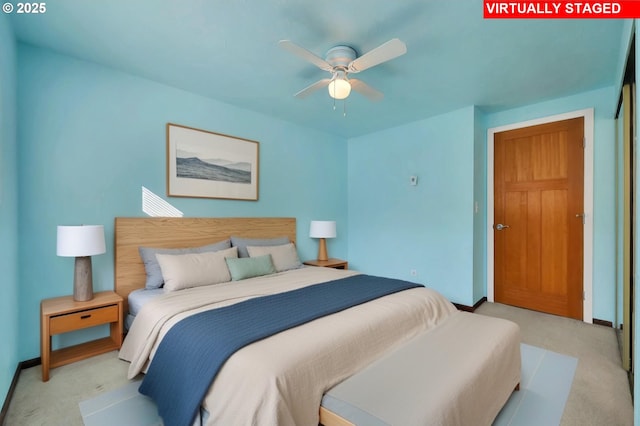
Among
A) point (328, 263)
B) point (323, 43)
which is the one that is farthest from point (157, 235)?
point (323, 43)

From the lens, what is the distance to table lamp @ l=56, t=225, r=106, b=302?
2197 mm

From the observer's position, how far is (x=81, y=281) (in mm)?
2332

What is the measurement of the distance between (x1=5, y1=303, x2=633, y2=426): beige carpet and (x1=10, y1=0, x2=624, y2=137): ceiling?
250cm

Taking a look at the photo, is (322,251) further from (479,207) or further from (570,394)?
(570,394)

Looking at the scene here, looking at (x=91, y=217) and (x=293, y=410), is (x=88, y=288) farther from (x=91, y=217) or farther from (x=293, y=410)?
(x=293, y=410)

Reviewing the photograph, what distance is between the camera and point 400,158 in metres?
4.39

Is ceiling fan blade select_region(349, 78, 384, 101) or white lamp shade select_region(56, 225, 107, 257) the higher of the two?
ceiling fan blade select_region(349, 78, 384, 101)

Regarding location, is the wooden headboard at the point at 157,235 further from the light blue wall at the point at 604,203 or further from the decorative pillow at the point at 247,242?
the light blue wall at the point at 604,203

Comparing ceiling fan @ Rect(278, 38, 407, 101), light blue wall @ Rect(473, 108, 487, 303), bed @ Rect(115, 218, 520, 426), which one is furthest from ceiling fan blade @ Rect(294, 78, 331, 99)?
light blue wall @ Rect(473, 108, 487, 303)

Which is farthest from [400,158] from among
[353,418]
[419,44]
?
[353,418]

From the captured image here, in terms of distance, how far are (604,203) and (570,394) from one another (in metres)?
2.21

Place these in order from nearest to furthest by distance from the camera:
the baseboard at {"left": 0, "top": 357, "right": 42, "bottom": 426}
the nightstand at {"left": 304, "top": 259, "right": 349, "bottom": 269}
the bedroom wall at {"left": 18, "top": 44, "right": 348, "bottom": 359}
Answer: the baseboard at {"left": 0, "top": 357, "right": 42, "bottom": 426} < the bedroom wall at {"left": 18, "top": 44, "right": 348, "bottom": 359} < the nightstand at {"left": 304, "top": 259, "right": 349, "bottom": 269}

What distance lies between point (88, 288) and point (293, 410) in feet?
6.79

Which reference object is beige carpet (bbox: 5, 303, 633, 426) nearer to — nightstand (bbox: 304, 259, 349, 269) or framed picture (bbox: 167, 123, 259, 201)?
framed picture (bbox: 167, 123, 259, 201)
